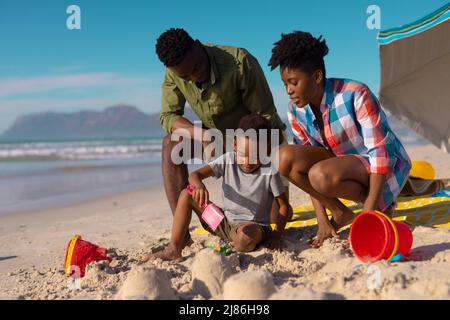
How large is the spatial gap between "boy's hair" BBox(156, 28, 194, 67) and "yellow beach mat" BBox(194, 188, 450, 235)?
1.40 metres

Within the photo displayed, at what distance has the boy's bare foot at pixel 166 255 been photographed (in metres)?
3.10

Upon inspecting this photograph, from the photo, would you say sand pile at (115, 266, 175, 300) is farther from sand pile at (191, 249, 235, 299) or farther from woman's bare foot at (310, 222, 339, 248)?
woman's bare foot at (310, 222, 339, 248)

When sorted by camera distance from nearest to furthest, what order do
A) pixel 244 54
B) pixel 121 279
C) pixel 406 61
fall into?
1. pixel 121 279
2. pixel 244 54
3. pixel 406 61

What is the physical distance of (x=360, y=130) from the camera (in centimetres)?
307

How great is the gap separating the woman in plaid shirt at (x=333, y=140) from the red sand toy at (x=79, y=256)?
1.24 meters

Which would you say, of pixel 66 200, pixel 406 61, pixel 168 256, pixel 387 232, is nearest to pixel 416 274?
pixel 387 232

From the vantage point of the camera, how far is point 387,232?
2490mm

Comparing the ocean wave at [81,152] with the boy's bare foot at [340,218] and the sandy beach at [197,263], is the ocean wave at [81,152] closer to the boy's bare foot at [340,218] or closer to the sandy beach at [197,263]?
the sandy beach at [197,263]

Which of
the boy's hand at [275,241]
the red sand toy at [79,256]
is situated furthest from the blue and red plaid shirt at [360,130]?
the red sand toy at [79,256]

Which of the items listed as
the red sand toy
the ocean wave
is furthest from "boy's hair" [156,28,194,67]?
the ocean wave

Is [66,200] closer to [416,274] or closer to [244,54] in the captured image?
[244,54]

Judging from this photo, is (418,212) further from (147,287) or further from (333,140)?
(147,287)
